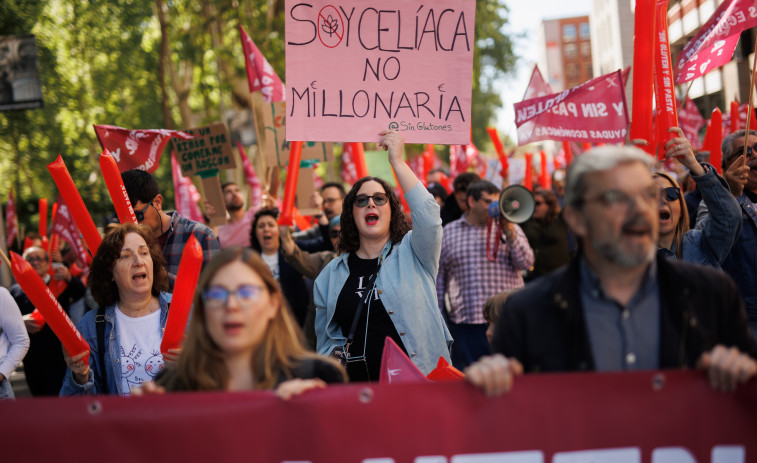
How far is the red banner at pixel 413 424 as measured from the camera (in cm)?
244

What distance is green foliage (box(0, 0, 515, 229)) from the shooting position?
19094 millimetres

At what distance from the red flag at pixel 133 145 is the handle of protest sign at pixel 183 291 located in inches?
134

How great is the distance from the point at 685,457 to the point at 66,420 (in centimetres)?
186

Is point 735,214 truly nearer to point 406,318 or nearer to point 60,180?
point 406,318

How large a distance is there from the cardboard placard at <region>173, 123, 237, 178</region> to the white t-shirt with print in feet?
13.9

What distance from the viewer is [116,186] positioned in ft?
14.3

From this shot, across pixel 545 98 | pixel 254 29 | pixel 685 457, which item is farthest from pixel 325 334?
pixel 254 29

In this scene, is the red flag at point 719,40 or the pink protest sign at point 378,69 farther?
the red flag at point 719,40

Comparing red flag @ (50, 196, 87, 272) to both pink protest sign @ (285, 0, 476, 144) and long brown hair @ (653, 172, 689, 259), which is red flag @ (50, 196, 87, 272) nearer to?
pink protest sign @ (285, 0, 476, 144)

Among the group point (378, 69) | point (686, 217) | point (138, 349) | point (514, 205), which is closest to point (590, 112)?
point (514, 205)

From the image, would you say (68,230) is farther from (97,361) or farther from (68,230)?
(97,361)

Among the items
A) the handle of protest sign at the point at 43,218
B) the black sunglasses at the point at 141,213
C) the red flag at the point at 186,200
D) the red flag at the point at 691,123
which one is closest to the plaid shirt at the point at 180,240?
the black sunglasses at the point at 141,213

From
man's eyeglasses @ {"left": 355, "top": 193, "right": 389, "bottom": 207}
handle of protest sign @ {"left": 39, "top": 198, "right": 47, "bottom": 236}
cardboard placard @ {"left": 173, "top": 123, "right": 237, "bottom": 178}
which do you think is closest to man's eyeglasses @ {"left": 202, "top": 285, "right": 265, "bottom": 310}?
man's eyeglasses @ {"left": 355, "top": 193, "right": 389, "bottom": 207}

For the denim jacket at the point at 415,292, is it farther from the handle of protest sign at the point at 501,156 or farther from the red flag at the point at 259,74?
the handle of protest sign at the point at 501,156
